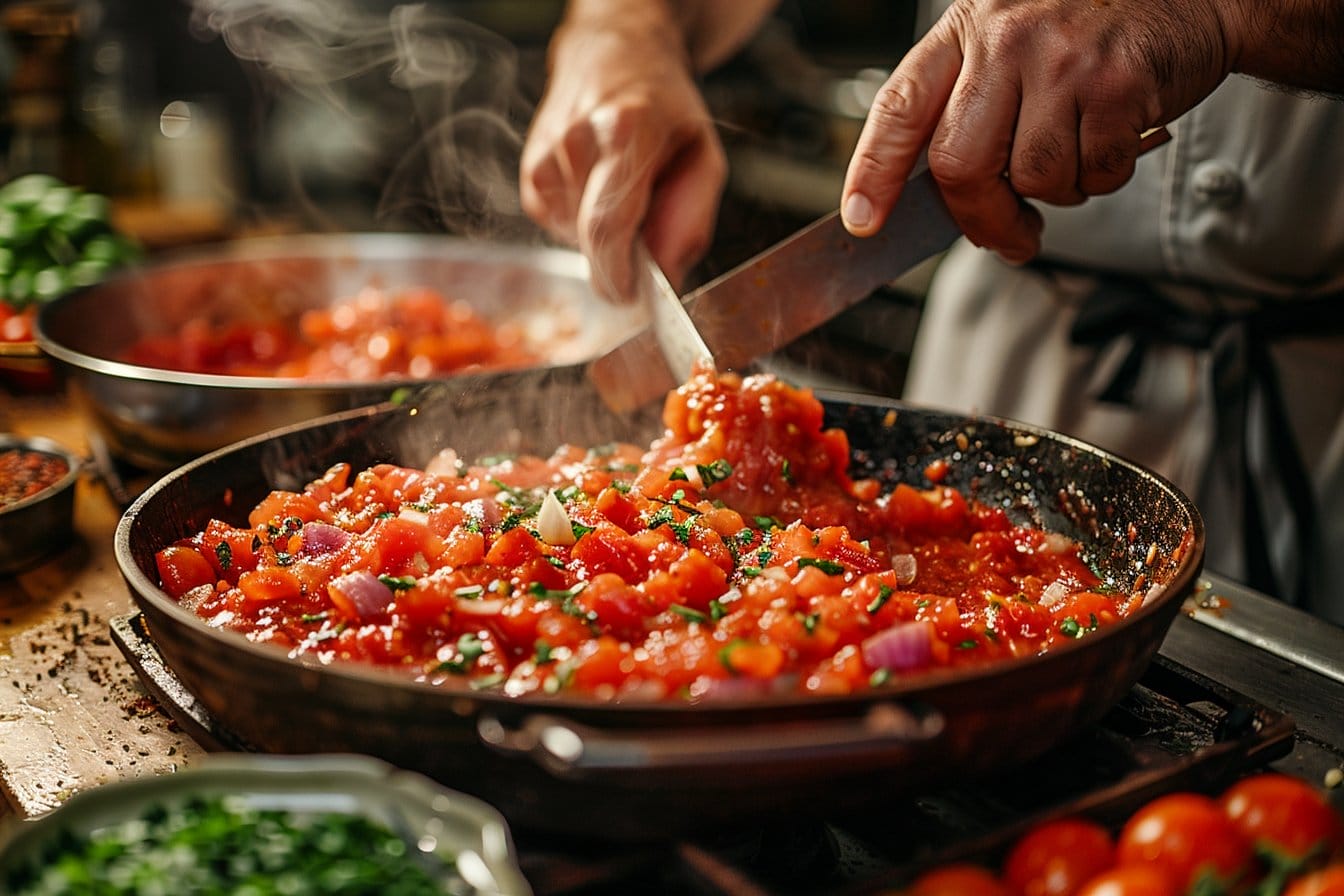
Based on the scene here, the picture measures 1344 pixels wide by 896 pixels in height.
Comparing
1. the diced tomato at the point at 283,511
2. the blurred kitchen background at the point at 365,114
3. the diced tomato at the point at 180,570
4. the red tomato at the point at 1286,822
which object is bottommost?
the blurred kitchen background at the point at 365,114

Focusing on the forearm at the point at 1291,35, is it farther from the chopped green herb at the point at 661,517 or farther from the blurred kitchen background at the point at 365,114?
the blurred kitchen background at the point at 365,114

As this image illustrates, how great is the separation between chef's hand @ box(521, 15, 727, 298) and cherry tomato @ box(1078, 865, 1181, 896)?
65.2 inches

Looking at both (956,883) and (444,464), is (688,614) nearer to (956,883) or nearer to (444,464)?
(956,883)

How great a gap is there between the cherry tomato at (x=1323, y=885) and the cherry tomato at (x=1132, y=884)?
0.36 ft

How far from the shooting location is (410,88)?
7402mm

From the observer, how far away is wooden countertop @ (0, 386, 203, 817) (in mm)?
1587

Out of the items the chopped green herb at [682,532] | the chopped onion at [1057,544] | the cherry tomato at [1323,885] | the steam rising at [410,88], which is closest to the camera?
the cherry tomato at [1323,885]

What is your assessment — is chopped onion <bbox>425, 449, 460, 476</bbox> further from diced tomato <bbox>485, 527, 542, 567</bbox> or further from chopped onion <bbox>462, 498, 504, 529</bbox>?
diced tomato <bbox>485, 527, 542, 567</bbox>

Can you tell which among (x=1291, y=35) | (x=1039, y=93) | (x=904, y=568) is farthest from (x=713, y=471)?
(x=1291, y=35)

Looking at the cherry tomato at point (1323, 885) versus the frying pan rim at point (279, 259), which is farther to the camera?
the frying pan rim at point (279, 259)

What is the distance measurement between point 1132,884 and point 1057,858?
0.09m

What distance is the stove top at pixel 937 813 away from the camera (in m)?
1.22

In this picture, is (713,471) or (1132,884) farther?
(713,471)

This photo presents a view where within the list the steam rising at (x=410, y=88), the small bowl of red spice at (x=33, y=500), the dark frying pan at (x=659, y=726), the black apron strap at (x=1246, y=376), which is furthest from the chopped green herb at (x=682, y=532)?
the steam rising at (x=410, y=88)
